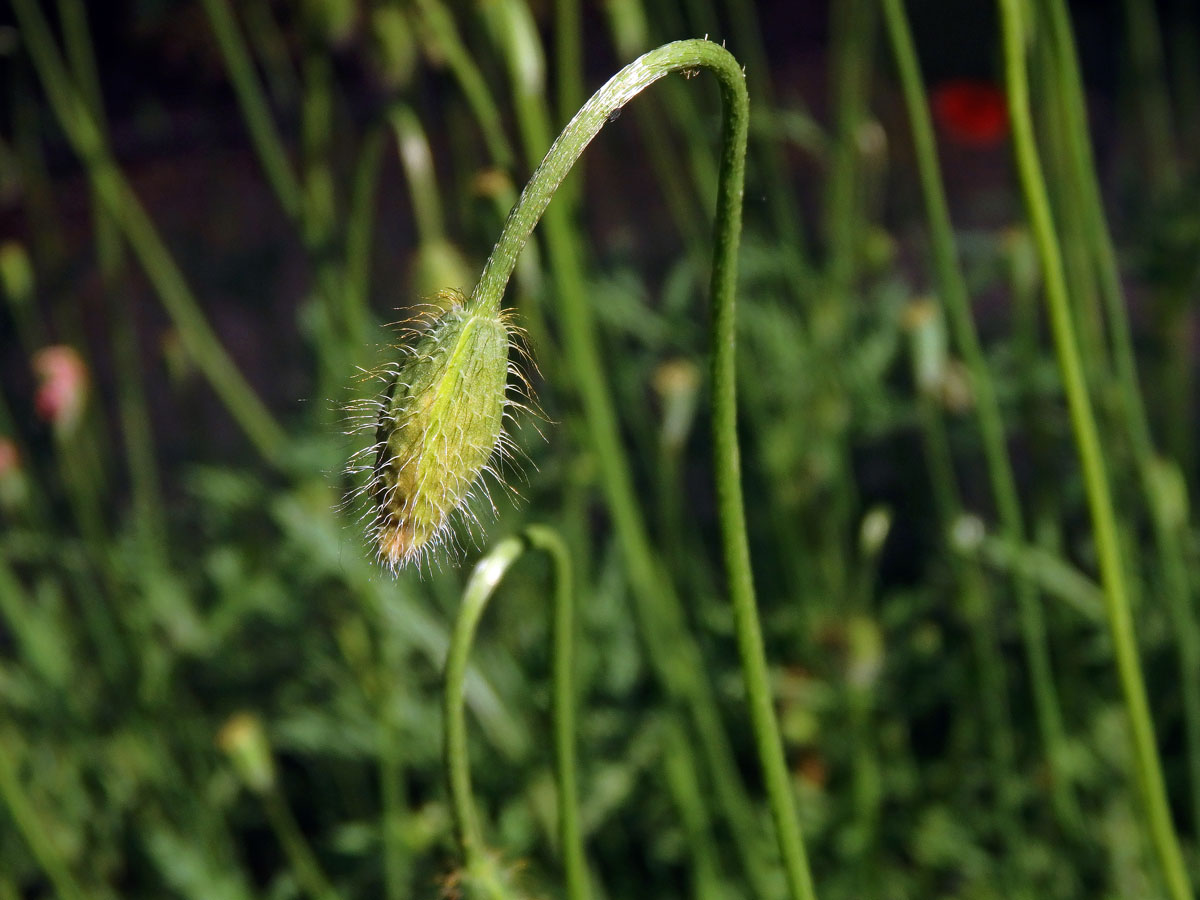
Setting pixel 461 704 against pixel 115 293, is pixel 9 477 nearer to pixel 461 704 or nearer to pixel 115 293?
pixel 115 293

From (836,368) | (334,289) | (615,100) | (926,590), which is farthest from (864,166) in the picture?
(615,100)

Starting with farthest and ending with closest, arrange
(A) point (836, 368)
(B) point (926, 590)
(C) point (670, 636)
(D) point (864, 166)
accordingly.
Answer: (D) point (864, 166) < (B) point (926, 590) < (A) point (836, 368) < (C) point (670, 636)

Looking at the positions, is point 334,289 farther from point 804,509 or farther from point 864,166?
point 864,166

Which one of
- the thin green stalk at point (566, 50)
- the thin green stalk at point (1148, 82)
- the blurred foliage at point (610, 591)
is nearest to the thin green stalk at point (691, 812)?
the blurred foliage at point (610, 591)

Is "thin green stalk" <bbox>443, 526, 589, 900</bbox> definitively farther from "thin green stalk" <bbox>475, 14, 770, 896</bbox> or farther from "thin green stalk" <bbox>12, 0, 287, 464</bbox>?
"thin green stalk" <bbox>12, 0, 287, 464</bbox>

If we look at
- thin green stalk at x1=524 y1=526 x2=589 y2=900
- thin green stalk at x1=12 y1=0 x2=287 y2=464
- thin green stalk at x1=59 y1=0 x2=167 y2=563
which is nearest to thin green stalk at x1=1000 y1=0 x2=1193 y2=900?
thin green stalk at x1=524 y1=526 x2=589 y2=900

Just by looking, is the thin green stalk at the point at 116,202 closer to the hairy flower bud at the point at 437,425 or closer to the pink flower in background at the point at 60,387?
the pink flower in background at the point at 60,387
